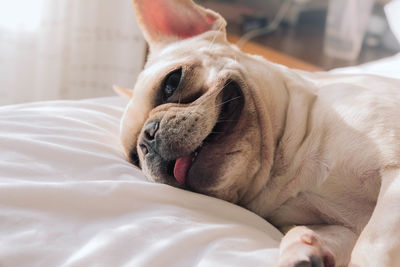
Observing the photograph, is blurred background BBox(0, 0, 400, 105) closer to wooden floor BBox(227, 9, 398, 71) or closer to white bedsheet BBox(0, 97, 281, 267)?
wooden floor BBox(227, 9, 398, 71)

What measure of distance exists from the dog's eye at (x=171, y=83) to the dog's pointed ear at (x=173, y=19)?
0.39 metres

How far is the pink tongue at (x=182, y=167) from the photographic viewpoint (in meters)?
1.40

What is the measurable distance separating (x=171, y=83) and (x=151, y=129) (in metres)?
0.18

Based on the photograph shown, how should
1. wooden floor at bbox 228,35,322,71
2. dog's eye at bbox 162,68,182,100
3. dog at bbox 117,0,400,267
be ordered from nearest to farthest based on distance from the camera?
dog at bbox 117,0,400,267
dog's eye at bbox 162,68,182,100
wooden floor at bbox 228,35,322,71

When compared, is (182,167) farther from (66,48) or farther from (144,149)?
(66,48)

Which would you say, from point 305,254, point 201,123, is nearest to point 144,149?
point 201,123

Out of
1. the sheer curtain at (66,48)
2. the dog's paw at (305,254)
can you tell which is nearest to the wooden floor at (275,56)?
the sheer curtain at (66,48)

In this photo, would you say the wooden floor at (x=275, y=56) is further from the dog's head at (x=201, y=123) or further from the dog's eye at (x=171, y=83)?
the dog's eye at (x=171, y=83)

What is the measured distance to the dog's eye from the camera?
1.54 meters

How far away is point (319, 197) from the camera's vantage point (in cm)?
146

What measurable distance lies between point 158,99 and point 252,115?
0.30m

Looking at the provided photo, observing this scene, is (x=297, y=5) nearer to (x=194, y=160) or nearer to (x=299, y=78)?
(x=299, y=78)

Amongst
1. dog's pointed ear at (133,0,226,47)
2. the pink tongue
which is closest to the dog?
the pink tongue

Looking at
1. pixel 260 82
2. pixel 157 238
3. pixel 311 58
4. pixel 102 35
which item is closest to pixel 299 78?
pixel 260 82
